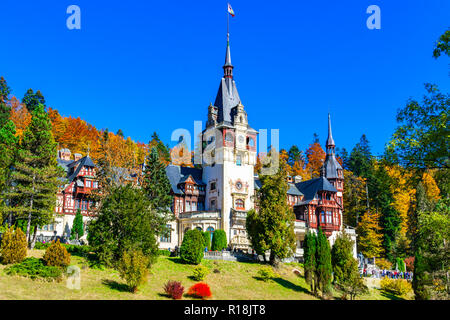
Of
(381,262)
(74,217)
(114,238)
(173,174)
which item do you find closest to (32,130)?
(114,238)

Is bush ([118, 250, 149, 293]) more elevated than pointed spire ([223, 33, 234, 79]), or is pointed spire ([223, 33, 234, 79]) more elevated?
pointed spire ([223, 33, 234, 79])

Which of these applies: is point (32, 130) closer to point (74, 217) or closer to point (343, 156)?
point (74, 217)

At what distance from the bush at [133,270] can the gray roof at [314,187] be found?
3925 cm

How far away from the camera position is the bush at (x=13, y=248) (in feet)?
99.8

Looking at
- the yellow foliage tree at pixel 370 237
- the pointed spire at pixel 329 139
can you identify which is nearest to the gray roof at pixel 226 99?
the pointed spire at pixel 329 139

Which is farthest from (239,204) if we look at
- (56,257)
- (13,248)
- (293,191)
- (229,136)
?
(13,248)

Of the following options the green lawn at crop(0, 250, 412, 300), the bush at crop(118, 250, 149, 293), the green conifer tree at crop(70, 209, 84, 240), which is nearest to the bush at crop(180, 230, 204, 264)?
the green lawn at crop(0, 250, 412, 300)

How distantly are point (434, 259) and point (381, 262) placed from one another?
39.5 metres

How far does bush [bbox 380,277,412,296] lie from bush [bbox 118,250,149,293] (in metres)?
28.2

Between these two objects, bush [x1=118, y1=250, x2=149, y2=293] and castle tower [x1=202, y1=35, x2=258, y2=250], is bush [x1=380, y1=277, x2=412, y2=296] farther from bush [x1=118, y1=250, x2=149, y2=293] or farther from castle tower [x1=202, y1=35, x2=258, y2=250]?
bush [x1=118, y1=250, x2=149, y2=293]

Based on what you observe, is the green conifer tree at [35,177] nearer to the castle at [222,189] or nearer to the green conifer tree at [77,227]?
the green conifer tree at [77,227]

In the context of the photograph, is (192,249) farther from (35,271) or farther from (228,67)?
(228,67)

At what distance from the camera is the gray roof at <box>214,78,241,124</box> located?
61.2 m
